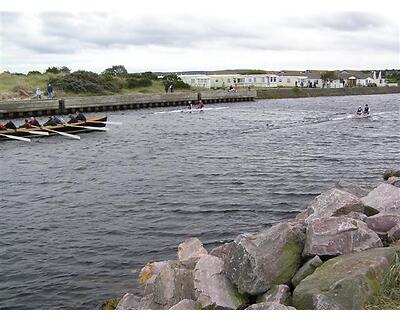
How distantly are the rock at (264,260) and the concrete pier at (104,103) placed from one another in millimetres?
44805

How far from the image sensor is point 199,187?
59.1 feet

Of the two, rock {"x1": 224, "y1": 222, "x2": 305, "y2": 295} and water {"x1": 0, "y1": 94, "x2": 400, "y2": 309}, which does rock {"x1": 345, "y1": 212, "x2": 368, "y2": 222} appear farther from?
water {"x1": 0, "y1": 94, "x2": 400, "y2": 309}

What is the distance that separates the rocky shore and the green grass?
0.05m

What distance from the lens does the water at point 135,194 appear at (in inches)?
420

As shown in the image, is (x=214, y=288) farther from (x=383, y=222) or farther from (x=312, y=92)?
(x=312, y=92)

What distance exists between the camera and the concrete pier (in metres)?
47.7

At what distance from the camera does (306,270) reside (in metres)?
6.19

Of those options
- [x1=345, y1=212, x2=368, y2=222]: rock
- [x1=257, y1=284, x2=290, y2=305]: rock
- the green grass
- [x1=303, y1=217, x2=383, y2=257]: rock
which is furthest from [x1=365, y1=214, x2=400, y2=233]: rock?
[x1=257, y1=284, x2=290, y2=305]: rock

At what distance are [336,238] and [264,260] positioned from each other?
110 cm

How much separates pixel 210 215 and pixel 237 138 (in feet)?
61.0

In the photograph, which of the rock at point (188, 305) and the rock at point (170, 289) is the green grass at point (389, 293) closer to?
the rock at point (188, 305)

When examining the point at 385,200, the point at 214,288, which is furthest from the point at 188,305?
the point at 385,200
